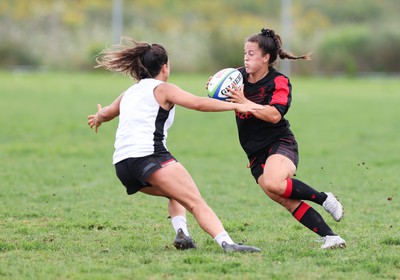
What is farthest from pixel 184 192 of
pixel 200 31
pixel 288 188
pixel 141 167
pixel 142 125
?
pixel 200 31

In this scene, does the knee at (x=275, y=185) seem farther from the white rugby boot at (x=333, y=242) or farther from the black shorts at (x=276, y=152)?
the white rugby boot at (x=333, y=242)

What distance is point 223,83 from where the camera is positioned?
742 cm

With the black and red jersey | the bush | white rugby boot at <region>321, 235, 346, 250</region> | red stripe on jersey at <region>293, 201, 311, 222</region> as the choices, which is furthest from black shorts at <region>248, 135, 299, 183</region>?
the bush

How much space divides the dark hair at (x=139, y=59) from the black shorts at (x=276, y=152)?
1.23 m

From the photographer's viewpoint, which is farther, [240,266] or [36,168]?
[36,168]

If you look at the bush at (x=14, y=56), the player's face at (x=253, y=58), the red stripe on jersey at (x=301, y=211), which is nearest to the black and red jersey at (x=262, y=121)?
the player's face at (x=253, y=58)

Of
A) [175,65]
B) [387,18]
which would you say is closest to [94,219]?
[175,65]

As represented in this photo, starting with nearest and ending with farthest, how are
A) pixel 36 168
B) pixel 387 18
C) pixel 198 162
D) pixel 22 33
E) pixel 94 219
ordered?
pixel 94 219, pixel 36 168, pixel 198 162, pixel 22 33, pixel 387 18

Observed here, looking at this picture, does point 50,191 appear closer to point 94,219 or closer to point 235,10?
point 94,219

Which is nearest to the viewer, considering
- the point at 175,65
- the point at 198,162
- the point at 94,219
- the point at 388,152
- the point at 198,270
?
the point at 198,270

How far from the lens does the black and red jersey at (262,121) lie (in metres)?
7.53

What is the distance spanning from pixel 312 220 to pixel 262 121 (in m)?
1.00

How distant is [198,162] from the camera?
1436 centimetres

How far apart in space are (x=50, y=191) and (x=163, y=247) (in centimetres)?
396
